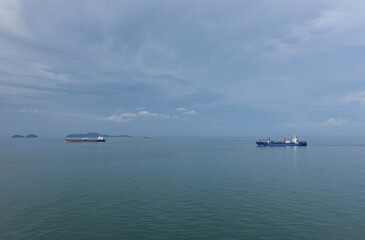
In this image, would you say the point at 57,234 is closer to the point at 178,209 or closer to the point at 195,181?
the point at 178,209

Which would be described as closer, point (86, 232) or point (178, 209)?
point (86, 232)

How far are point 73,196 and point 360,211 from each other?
46.2 metres

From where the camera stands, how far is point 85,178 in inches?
2254

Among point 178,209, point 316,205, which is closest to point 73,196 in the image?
point 178,209

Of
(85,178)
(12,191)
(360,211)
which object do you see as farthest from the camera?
(85,178)

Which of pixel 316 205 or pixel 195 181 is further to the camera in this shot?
pixel 195 181

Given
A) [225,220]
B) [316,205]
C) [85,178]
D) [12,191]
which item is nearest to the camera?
[225,220]

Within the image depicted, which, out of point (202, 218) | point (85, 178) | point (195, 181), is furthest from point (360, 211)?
point (85, 178)

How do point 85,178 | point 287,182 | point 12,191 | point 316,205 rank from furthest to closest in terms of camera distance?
1. point 85,178
2. point 287,182
3. point 12,191
4. point 316,205

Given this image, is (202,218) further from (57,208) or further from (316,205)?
(57,208)

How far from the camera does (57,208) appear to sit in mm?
34406

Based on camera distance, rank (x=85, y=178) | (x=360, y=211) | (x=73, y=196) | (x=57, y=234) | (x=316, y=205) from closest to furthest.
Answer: (x=57, y=234), (x=360, y=211), (x=316, y=205), (x=73, y=196), (x=85, y=178)

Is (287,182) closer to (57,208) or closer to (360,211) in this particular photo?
(360,211)

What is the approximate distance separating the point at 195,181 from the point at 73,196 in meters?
26.0
